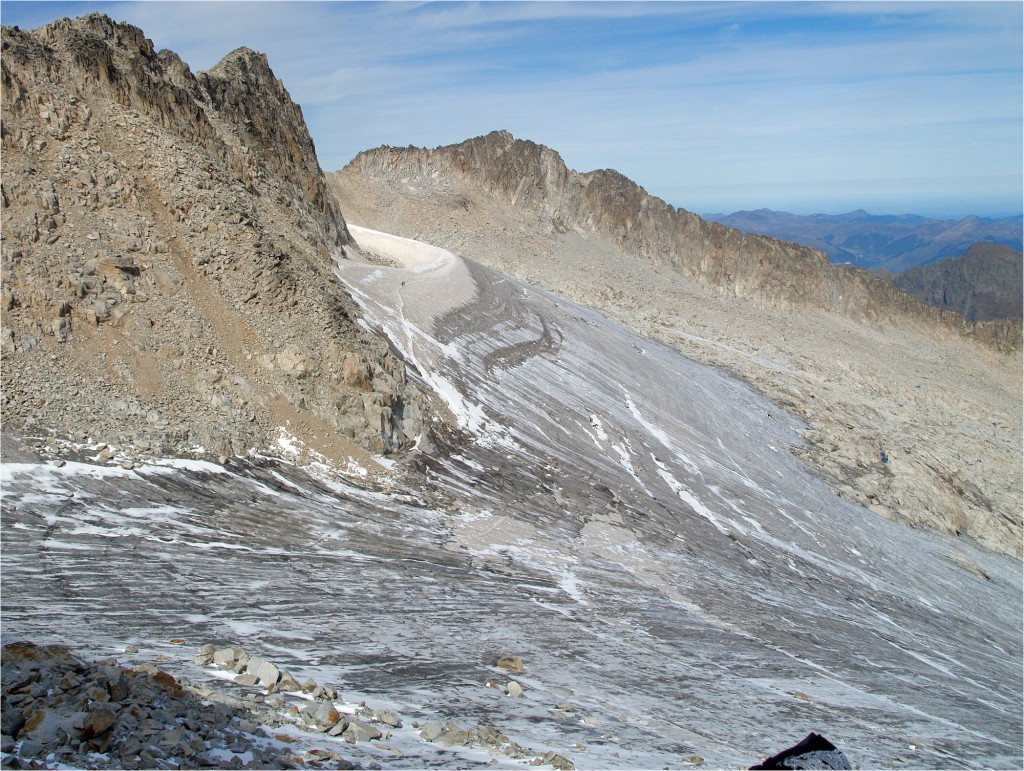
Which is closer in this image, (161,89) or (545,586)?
(545,586)

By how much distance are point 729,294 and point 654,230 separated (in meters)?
9.95

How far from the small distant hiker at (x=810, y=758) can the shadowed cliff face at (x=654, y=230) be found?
7159cm

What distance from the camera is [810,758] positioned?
6777 mm

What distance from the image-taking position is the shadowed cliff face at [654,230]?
251ft

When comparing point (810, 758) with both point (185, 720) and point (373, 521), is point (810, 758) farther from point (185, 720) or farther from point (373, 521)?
point (373, 521)

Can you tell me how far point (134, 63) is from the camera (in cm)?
2150

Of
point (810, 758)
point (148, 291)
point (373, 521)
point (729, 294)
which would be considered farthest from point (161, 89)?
point (729, 294)

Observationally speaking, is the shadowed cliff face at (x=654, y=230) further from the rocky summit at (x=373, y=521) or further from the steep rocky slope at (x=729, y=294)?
the rocky summit at (x=373, y=521)

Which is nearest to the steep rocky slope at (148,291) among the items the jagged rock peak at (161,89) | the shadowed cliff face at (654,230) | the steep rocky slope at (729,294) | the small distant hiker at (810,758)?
the jagged rock peak at (161,89)

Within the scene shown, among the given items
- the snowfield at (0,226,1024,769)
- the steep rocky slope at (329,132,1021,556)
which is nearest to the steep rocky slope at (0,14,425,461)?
the snowfield at (0,226,1024,769)

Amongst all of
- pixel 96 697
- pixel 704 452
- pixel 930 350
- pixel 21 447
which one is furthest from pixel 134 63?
pixel 930 350

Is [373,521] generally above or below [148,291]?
below

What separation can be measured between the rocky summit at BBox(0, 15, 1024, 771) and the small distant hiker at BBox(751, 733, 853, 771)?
2466mm

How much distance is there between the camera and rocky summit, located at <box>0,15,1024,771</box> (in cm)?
917
